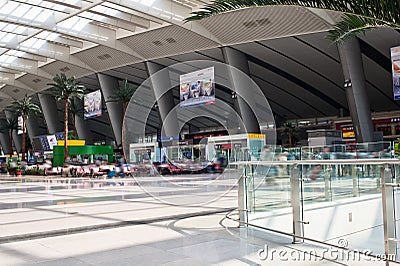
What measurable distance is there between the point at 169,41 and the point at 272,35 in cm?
860

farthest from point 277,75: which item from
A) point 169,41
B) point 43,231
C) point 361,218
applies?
point 43,231

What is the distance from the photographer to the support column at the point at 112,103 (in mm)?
44094

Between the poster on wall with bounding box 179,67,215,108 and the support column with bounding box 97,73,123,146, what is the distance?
47.2 ft

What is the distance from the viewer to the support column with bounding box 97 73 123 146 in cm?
4409

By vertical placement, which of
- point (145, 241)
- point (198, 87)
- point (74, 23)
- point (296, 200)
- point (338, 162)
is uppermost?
point (74, 23)

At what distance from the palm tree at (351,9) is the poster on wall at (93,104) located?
128 ft

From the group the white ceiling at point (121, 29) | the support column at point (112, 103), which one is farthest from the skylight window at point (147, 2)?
the support column at point (112, 103)

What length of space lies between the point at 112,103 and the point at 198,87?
17.1 metres

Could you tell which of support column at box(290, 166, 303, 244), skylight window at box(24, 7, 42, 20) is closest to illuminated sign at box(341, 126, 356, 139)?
skylight window at box(24, 7, 42, 20)

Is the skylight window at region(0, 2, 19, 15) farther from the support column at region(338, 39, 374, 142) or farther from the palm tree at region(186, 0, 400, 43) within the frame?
the palm tree at region(186, 0, 400, 43)

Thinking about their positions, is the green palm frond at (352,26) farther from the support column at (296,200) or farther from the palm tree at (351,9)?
the support column at (296,200)

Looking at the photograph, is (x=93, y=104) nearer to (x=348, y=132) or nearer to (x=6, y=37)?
(x=6, y=37)

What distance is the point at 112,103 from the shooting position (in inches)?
1780

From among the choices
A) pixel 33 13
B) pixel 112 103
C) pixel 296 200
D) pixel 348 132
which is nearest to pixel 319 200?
pixel 296 200
